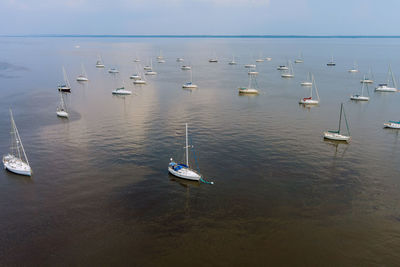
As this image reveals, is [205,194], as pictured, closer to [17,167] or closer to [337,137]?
[17,167]

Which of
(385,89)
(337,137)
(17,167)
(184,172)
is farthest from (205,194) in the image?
(385,89)

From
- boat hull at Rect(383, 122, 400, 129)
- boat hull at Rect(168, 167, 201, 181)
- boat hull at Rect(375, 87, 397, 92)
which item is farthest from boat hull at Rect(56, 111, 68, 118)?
boat hull at Rect(375, 87, 397, 92)

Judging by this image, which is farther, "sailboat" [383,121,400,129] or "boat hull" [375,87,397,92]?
"boat hull" [375,87,397,92]

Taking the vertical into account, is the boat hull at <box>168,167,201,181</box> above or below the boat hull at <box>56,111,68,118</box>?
below

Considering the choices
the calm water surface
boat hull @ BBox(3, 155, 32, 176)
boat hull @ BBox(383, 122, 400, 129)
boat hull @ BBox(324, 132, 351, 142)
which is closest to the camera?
the calm water surface

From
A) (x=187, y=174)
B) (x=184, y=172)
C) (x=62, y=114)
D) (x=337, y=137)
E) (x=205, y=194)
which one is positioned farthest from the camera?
(x=62, y=114)

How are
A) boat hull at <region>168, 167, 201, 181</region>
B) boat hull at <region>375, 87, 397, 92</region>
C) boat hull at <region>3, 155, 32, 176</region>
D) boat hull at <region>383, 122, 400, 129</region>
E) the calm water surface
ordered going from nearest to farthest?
the calm water surface
boat hull at <region>168, 167, 201, 181</region>
boat hull at <region>3, 155, 32, 176</region>
boat hull at <region>383, 122, 400, 129</region>
boat hull at <region>375, 87, 397, 92</region>

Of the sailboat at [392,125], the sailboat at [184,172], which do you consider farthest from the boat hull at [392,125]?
the sailboat at [184,172]

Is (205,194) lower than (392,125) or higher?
lower

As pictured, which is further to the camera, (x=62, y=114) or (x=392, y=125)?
(x=62, y=114)

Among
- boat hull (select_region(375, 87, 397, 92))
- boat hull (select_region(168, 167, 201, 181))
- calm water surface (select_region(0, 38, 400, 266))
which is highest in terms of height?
boat hull (select_region(375, 87, 397, 92))

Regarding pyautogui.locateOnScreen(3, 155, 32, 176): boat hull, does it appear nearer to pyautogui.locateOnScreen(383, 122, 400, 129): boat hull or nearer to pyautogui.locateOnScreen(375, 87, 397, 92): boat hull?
pyautogui.locateOnScreen(383, 122, 400, 129): boat hull
